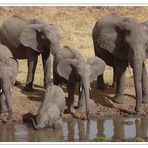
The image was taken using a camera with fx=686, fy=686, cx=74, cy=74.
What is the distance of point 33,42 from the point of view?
14.6m

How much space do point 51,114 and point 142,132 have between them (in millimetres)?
1631

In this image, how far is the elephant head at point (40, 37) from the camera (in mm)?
14086

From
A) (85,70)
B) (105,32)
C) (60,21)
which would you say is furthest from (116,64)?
(60,21)

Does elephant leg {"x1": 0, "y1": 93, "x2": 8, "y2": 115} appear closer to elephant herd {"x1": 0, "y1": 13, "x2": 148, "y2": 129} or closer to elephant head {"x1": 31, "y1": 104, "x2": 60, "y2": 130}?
elephant herd {"x1": 0, "y1": 13, "x2": 148, "y2": 129}

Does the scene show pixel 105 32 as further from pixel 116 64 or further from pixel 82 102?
pixel 82 102

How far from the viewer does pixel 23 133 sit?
11734 mm

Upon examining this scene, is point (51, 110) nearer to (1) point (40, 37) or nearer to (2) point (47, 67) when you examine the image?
(2) point (47, 67)

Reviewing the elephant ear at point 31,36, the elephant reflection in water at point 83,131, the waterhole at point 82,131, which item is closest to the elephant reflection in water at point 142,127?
the waterhole at point 82,131

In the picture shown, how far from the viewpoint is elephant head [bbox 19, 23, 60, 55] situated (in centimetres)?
1409

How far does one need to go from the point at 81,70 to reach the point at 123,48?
1494 mm

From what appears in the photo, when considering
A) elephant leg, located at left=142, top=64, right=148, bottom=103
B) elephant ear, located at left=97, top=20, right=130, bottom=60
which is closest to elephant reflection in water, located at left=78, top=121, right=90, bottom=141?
elephant ear, located at left=97, top=20, right=130, bottom=60

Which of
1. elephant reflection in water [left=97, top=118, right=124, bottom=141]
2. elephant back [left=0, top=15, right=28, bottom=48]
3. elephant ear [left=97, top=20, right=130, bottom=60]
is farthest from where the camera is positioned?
elephant back [left=0, top=15, right=28, bottom=48]

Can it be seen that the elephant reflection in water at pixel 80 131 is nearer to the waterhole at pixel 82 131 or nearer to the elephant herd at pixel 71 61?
the waterhole at pixel 82 131

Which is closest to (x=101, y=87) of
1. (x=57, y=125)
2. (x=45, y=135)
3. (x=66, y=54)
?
(x=66, y=54)
